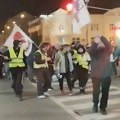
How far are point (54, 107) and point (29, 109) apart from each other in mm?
711

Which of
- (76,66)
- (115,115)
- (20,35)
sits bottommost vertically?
(115,115)

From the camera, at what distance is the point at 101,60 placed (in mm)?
10984

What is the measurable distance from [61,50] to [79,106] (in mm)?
3208

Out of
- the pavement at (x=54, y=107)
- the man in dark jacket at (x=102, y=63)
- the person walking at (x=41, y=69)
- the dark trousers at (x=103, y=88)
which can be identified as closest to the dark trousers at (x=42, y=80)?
the person walking at (x=41, y=69)

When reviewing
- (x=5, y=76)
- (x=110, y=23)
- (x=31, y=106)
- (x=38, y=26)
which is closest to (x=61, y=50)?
(x=31, y=106)

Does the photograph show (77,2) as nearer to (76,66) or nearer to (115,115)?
(76,66)

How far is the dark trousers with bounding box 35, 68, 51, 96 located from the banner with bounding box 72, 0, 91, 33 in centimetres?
172

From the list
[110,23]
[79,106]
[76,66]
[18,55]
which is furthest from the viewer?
[110,23]

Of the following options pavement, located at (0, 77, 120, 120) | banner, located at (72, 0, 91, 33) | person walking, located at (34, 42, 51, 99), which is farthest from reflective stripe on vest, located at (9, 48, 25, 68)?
banner, located at (72, 0, 91, 33)

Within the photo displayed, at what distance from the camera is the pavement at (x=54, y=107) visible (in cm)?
1099

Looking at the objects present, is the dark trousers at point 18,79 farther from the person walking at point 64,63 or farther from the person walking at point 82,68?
the person walking at point 82,68

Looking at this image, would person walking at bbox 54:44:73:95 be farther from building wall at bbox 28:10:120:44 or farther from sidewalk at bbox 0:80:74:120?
building wall at bbox 28:10:120:44

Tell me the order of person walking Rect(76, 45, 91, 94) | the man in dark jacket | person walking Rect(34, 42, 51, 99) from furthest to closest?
person walking Rect(76, 45, 91, 94) → person walking Rect(34, 42, 51, 99) → the man in dark jacket

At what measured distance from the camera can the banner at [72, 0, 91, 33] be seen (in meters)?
14.0
